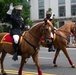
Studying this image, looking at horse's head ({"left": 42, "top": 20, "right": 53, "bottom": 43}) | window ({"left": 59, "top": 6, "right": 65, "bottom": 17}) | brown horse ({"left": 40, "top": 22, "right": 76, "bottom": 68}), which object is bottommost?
window ({"left": 59, "top": 6, "right": 65, "bottom": 17})

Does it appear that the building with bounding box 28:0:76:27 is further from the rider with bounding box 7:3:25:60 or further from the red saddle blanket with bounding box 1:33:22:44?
the rider with bounding box 7:3:25:60

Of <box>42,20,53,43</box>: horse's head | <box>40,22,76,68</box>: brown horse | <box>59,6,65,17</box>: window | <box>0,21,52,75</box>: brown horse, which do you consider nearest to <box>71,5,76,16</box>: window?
<box>59,6,65,17</box>: window

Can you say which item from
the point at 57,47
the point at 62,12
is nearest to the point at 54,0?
the point at 62,12

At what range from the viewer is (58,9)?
67.2 metres

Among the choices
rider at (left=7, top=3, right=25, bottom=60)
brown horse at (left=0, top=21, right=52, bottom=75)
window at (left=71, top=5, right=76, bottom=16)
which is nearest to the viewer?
brown horse at (left=0, top=21, right=52, bottom=75)

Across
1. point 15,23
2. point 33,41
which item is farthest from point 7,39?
point 33,41

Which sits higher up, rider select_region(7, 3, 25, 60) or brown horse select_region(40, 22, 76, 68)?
rider select_region(7, 3, 25, 60)

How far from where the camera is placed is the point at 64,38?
12570 mm

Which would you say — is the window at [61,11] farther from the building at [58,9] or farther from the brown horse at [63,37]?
the brown horse at [63,37]

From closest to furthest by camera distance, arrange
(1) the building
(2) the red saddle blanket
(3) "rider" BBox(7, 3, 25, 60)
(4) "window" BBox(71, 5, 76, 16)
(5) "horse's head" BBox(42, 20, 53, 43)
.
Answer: (5) "horse's head" BBox(42, 20, 53, 43) < (3) "rider" BBox(7, 3, 25, 60) < (2) the red saddle blanket < (4) "window" BBox(71, 5, 76, 16) < (1) the building

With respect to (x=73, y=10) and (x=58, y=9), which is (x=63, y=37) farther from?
(x=58, y=9)

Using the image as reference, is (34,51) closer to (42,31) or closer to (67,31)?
(42,31)

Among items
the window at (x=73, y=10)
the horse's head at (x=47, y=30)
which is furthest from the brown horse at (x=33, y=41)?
the window at (x=73, y=10)

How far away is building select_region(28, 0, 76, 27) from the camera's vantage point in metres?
65.4
